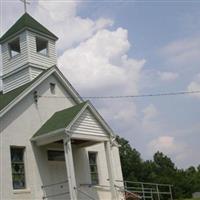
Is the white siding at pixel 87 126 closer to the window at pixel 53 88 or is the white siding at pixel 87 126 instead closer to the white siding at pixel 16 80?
the window at pixel 53 88

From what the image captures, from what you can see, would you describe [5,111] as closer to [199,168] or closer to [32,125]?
[32,125]

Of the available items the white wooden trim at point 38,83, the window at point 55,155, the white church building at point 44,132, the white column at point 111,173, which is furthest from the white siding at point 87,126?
the white wooden trim at point 38,83

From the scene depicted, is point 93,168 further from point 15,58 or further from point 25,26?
point 25,26

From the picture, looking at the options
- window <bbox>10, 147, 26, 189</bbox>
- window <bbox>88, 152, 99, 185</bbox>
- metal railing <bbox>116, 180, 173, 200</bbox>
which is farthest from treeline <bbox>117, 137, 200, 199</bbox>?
window <bbox>10, 147, 26, 189</bbox>

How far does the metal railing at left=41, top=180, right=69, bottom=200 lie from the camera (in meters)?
20.0

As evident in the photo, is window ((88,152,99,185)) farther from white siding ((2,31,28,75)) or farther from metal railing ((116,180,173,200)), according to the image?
white siding ((2,31,28,75))

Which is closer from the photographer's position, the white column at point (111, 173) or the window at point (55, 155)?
the white column at point (111, 173)

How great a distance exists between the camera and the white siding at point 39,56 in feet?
77.2

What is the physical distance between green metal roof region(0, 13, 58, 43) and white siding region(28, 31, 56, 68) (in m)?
0.41

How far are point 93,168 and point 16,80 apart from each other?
20.9 ft

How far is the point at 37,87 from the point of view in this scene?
2153 cm

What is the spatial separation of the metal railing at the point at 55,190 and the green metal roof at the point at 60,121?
2479 millimetres

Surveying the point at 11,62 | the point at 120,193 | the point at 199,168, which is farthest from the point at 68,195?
the point at 199,168

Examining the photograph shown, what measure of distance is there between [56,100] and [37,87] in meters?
1.54
